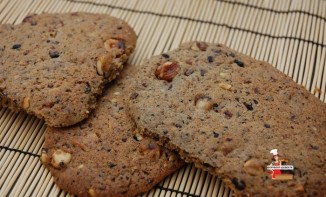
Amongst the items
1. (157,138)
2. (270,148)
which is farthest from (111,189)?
(270,148)

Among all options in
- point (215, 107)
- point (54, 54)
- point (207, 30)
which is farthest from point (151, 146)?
point (207, 30)

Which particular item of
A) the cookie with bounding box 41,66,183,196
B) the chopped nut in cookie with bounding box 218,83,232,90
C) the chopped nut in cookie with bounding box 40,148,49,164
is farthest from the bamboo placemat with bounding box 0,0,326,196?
the chopped nut in cookie with bounding box 218,83,232,90

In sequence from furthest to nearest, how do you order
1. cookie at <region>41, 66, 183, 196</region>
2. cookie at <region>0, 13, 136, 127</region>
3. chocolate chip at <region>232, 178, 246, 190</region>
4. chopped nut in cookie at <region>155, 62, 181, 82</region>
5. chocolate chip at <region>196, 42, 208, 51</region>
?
chocolate chip at <region>196, 42, 208, 51</region>, chopped nut in cookie at <region>155, 62, 181, 82</region>, cookie at <region>0, 13, 136, 127</region>, cookie at <region>41, 66, 183, 196</region>, chocolate chip at <region>232, 178, 246, 190</region>

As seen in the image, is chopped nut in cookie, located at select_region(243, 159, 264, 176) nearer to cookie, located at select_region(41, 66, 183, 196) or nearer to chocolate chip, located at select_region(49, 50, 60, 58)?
cookie, located at select_region(41, 66, 183, 196)

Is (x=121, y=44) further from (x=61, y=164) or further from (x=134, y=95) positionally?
(x=61, y=164)

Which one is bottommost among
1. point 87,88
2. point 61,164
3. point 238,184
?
point 61,164
